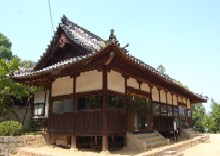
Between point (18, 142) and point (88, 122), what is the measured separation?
15.7 ft

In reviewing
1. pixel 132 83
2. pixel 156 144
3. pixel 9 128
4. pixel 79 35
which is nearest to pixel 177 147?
pixel 156 144

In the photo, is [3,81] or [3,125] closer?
[3,125]

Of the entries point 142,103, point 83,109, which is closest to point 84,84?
point 83,109

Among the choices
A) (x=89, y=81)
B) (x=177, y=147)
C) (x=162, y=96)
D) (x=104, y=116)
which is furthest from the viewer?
(x=162, y=96)

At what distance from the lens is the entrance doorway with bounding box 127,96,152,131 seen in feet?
55.5

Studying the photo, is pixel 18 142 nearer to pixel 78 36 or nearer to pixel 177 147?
pixel 78 36

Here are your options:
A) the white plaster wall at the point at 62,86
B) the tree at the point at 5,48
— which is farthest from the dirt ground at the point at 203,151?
the tree at the point at 5,48

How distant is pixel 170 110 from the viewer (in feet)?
72.7

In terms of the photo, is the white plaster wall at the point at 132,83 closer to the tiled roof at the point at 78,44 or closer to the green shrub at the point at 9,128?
the tiled roof at the point at 78,44

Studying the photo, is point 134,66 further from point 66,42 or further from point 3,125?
point 3,125

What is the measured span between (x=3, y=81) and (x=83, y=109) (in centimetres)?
663

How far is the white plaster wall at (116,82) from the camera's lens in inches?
523

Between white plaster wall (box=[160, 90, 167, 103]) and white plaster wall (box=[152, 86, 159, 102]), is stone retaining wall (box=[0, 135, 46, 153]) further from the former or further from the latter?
white plaster wall (box=[160, 90, 167, 103])

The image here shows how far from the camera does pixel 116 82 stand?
45.3 feet
